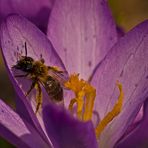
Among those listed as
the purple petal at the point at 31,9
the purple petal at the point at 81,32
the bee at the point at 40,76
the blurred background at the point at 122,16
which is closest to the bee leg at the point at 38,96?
the bee at the point at 40,76

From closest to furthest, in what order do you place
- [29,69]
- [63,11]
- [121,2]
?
1. [29,69]
2. [63,11]
3. [121,2]

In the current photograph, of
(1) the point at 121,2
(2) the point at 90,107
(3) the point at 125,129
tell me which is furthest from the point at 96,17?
(1) the point at 121,2

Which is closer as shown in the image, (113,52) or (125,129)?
(125,129)

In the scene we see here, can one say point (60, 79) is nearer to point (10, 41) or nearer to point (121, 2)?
point (10, 41)

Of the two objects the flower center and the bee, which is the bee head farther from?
the flower center

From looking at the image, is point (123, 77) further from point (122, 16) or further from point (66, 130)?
point (122, 16)

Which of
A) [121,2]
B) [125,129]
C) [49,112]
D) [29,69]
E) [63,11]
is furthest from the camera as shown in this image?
[121,2]

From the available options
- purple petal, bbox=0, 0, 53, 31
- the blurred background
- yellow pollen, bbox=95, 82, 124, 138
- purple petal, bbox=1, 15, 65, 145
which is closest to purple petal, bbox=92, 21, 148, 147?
yellow pollen, bbox=95, 82, 124, 138
